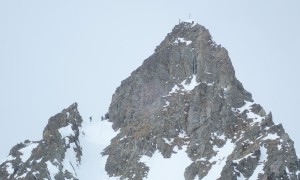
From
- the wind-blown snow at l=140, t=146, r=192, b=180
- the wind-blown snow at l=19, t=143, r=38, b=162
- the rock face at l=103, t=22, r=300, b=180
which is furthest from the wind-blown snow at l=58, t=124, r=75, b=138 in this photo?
the wind-blown snow at l=140, t=146, r=192, b=180

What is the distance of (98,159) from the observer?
125812 millimetres

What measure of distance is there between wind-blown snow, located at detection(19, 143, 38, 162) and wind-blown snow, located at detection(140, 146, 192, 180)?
2291 cm

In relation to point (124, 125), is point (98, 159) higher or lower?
lower

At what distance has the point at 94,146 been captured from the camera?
130125 mm

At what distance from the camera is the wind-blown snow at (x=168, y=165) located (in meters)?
114

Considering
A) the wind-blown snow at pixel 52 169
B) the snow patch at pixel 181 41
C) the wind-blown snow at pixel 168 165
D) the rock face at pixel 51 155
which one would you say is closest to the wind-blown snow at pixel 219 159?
the wind-blown snow at pixel 168 165

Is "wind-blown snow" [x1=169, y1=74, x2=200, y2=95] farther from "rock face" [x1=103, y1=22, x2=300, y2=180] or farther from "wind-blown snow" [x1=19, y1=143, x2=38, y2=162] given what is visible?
"wind-blown snow" [x1=19, y1=143, x2=38, y2=162]

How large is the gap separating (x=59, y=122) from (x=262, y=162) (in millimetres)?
46882

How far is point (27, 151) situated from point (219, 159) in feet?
130

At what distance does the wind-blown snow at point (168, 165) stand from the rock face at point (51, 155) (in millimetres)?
14957

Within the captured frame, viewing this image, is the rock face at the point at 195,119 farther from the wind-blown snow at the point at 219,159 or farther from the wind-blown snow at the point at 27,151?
the wind-blown snow at the point at 27,151

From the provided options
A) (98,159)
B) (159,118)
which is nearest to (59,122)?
(98,159)

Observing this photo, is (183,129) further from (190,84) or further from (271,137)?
(271,137)

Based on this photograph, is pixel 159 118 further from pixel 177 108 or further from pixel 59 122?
pixel 59 122
